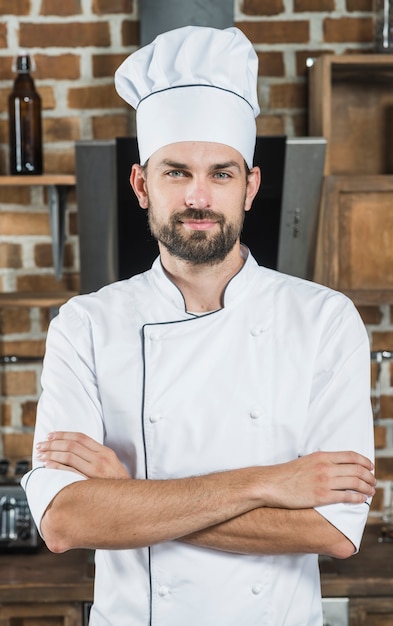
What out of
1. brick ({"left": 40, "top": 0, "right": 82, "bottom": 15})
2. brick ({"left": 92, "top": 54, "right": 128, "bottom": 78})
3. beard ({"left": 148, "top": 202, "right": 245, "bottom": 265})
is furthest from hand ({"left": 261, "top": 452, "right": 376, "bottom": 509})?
brick ({"left": 40, "top": 0, "right": 82, "bottom": 15})

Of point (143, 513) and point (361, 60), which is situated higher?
point (361, 60)

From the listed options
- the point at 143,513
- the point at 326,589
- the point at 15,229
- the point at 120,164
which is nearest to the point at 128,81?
the point at 120,164

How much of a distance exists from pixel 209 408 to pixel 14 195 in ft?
3.75

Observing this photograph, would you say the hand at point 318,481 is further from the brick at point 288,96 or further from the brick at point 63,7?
the brick at point 63,7

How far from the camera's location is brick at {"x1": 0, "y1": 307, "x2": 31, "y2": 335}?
2350mm

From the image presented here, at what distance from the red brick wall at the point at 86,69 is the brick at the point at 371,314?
0.48 metres

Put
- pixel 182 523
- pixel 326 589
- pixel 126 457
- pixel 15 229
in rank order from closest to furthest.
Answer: pixel 182 523, pixel 126 457, pixel 326 589, pixel 15 229

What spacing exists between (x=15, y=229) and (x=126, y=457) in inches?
42.3

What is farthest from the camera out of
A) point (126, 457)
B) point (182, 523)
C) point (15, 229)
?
point (15, 229)

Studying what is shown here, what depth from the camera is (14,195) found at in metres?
2.32

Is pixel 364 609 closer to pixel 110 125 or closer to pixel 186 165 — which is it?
pixel 186 165

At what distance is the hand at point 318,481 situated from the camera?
1259 millimetres

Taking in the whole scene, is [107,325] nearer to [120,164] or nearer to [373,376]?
[120,164]

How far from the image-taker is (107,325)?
1.46 meters
